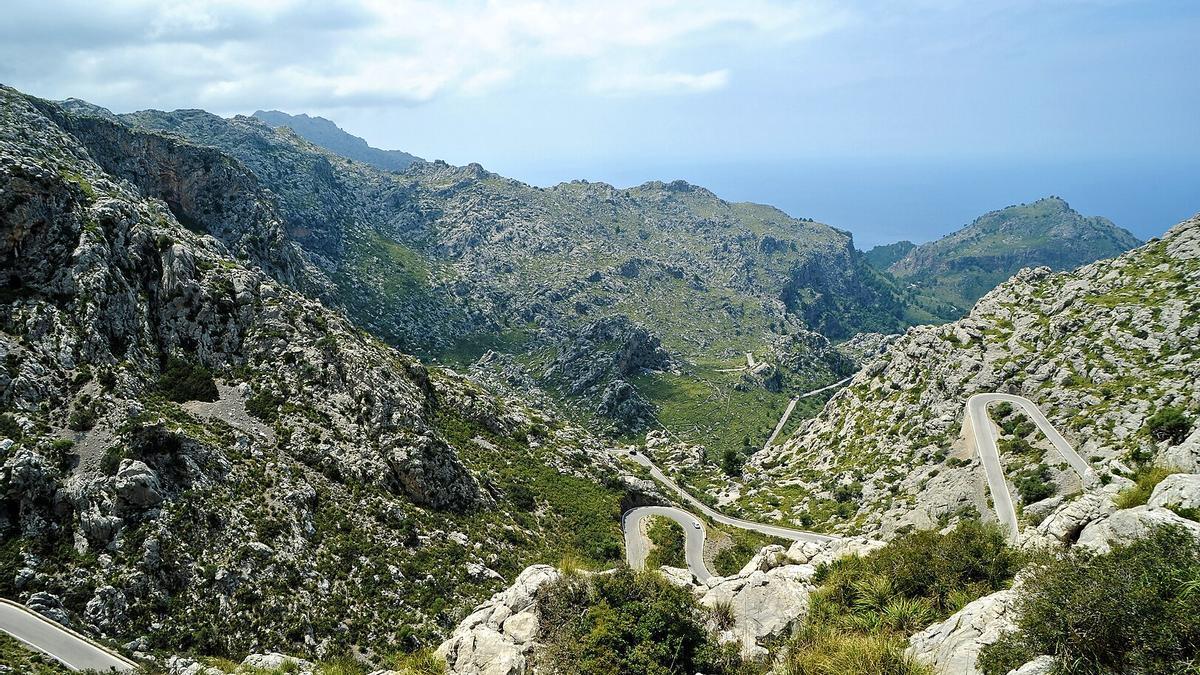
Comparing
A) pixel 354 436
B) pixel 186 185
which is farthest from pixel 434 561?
pixel 186 185

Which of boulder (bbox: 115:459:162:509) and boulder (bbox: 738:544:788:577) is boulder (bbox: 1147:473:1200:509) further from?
boulder (bbox: 115:459:162:509)

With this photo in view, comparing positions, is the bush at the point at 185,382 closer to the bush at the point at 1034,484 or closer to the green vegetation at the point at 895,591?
the green vegetation at the point at 895,591

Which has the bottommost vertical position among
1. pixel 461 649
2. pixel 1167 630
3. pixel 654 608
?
pixel 461 649

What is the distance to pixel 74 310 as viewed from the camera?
47.7 m

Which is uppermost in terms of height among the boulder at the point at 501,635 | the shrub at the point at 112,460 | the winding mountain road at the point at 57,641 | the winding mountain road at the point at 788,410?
the shrub at the point at 112,460

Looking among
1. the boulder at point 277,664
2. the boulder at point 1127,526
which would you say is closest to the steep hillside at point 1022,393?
the boulder at point 1127,526

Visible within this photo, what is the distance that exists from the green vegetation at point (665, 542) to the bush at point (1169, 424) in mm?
46264

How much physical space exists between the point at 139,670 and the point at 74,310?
3639cm

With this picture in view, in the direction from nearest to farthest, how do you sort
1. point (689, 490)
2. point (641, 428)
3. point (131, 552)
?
1. point (131, 552)
2. point (689, 490)
3. point (641, 428)

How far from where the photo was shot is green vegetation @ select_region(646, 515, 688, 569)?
62281 mm

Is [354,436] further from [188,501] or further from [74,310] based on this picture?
[74,310]

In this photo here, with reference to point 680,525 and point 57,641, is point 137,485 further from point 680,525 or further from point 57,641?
point 680,525

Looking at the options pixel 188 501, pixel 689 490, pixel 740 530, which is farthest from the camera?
pixel 689 490

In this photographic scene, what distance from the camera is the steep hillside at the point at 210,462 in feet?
116
